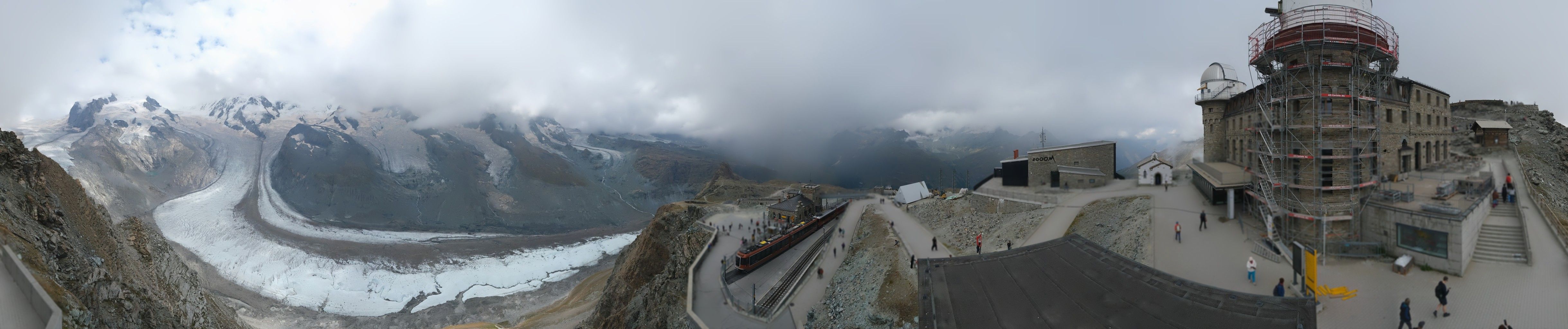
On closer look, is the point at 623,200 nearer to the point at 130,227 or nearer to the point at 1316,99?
the point at 130,227

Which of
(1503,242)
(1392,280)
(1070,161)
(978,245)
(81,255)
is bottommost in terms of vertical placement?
(978,245)

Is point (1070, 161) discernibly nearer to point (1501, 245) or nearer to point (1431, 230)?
point (1501, 245)

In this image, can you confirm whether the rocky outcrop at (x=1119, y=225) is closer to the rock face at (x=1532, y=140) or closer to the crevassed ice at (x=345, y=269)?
the rock face at (x=1532, y=140)

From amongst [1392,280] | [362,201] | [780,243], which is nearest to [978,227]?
[780,243]

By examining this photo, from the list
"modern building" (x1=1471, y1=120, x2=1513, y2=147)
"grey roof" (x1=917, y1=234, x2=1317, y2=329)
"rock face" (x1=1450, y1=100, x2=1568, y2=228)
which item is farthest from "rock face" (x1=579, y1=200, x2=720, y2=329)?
"modern building" (x1=1471, y1=120, x2=1513, y2=147)

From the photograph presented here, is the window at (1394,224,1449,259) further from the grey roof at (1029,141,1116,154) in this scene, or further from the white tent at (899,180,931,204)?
the white tent at (899,180,931,204)

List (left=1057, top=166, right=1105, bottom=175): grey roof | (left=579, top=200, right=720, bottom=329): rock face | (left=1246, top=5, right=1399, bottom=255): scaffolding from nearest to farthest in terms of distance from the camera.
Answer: (left=1246, top=5, right=1399, bottom=255): scaffolding
(left=579, top=200, right=720, bottom=329): rock face
(left=1057, top=166, right=1105, bottom=175): grey roof
